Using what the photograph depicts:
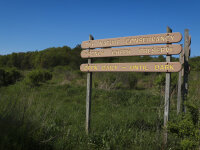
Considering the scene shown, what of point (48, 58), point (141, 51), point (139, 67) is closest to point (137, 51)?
point (141, 51)

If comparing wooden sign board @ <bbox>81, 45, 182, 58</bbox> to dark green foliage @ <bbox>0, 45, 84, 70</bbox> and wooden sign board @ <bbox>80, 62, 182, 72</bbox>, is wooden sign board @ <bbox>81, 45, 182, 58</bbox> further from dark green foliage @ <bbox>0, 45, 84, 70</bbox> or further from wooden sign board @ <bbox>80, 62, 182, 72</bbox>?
dark green foliage @ <bbox>0, 45, 84, 70</bbox>

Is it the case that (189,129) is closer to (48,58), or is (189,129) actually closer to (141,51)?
(141,51)

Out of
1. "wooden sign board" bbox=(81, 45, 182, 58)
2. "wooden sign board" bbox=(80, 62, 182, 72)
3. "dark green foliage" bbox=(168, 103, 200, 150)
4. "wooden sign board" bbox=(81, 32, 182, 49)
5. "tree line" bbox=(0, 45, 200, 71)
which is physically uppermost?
"tree line" bbox=(0, 45, 200, 71)

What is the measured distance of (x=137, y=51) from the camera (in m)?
3.77

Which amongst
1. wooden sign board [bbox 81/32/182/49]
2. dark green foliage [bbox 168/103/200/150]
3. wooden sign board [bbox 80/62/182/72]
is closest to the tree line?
wooden sign board [bbox 81/32/182/49]

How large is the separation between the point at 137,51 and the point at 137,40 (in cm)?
23

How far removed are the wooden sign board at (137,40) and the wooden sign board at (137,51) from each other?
4.0 inches

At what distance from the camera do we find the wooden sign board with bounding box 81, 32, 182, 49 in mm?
3398

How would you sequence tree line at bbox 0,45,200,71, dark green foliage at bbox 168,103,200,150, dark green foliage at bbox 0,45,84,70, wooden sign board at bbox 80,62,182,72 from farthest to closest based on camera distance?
dark green foliage at bbox 0,45,84,70
tree line at bbox 0,45,200,71
wooden sign board at bbox 80,62,182,72
dark green foliage at bbox 168,103,200,150

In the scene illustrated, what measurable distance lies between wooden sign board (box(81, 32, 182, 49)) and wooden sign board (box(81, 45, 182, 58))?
0.10 metres

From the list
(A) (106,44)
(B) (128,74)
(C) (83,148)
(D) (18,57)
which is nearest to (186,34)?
(A) (106,44)

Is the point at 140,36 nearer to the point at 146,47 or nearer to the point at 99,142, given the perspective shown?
the point at 146,47

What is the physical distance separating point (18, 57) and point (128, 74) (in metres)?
33.7

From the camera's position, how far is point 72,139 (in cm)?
340
